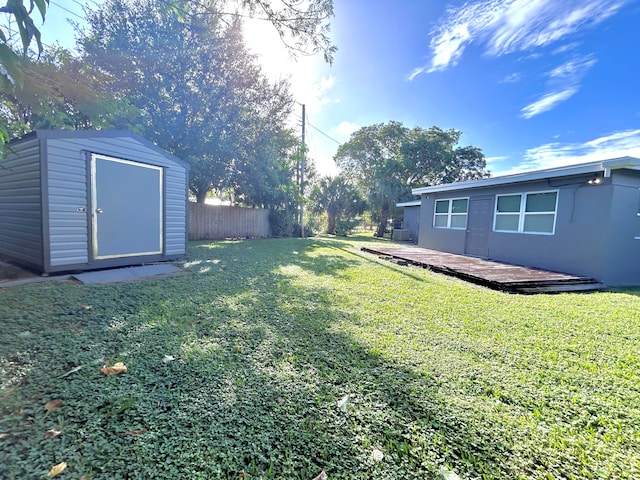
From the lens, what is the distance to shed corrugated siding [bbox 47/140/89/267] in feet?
14.0

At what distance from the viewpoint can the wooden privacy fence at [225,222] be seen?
12.0 metres

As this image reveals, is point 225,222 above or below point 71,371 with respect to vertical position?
above

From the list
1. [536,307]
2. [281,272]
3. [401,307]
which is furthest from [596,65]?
[281,272]

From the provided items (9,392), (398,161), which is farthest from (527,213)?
(398,161)

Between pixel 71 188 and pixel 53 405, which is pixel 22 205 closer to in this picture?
pixel 71 188

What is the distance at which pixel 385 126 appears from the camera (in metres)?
22.2

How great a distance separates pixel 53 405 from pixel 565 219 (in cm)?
884

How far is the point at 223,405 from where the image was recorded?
1.62 m

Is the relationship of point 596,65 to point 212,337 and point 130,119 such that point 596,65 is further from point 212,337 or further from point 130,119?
point 130,119

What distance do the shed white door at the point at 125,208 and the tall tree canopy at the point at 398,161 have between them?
603 inches

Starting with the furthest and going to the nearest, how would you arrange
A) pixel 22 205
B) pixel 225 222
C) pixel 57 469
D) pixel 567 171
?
pixel 225 222 → pixel 567 171 → pixel 22 205 → pixel 57 469

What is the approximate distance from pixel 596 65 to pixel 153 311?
46.1 feet

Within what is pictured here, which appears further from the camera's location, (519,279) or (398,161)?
(398,161)

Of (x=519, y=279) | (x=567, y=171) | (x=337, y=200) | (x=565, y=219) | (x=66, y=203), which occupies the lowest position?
(x=519, y=279)
